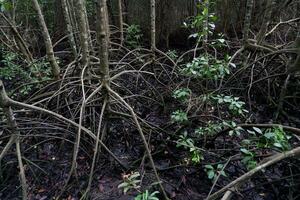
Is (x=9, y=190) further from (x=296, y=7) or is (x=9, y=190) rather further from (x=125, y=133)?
(x=296, y=7)

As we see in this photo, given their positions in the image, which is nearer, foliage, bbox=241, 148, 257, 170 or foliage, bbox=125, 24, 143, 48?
foliage, bbox=241, 148, 257, 170

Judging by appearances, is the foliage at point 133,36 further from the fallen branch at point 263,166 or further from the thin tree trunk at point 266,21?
the fallen branch at point 263,166

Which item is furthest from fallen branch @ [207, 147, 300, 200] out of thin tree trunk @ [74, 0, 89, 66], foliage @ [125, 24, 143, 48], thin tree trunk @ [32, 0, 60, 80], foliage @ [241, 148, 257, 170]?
foliage @ [125, 24, 143, 48]

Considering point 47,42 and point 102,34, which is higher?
point 102,34

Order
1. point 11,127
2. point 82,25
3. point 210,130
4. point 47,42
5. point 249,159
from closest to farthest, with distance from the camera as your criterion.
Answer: point 249,159 < point 11,127 < point 210,130 < point 82,25 < point 47,42

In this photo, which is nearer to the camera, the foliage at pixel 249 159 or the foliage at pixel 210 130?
the foliage at pixel 249 159

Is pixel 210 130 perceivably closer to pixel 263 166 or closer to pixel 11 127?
pixel 263 166

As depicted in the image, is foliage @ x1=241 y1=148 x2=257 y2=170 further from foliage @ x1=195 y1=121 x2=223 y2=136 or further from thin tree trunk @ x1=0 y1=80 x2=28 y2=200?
thin tree trunk @ x1=0 y1=80 x2=28 y2=200

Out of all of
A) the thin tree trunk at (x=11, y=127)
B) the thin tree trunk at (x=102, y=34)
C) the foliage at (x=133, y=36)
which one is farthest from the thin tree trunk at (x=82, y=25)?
the foliage at (x=133, y=36)

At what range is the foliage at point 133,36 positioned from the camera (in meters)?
4.50

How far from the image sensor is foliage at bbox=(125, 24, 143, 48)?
4500 mm

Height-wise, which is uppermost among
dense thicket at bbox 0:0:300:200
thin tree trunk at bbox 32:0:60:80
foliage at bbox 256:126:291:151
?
thin tree trunk at bbox 32:0:60:80

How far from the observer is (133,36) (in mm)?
4617

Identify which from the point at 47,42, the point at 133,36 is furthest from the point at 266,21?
the point at 47,42
